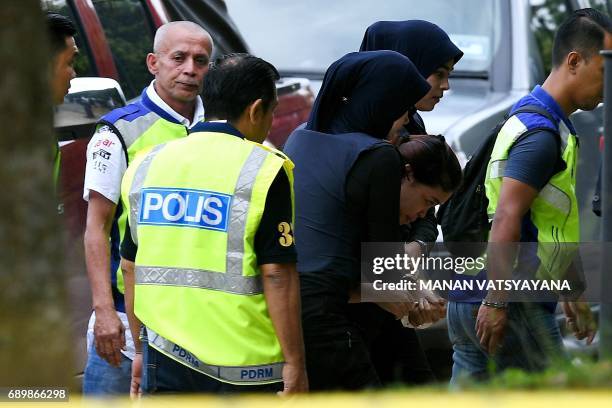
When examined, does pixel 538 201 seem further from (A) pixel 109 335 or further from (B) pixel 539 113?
(A) pixel 109 335

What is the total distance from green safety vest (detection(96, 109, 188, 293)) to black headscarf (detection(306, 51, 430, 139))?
2.00 feet

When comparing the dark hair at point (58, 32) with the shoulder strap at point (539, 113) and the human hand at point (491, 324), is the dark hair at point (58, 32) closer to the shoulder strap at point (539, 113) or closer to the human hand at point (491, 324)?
the shoulder strap at point (539, 113)

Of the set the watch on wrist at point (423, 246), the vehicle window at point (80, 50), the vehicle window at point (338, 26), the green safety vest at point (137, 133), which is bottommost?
the watch on wrist at point (423, 246)

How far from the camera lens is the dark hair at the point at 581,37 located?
5.47 m

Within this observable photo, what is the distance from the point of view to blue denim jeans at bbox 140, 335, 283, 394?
441cm

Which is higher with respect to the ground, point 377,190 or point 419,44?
point 419,44

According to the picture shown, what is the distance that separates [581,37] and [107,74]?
8.52ft

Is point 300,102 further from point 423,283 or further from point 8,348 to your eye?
point 8,348

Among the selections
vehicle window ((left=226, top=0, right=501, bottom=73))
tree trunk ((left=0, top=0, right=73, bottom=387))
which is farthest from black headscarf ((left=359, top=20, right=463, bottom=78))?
vehicle window ((left=226, top=0, right=501, bottom=73))

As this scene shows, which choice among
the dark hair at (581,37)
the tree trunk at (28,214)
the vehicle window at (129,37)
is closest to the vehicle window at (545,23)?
the vehicle window at (129,37)

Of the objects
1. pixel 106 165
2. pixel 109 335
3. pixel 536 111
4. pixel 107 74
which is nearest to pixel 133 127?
pixel 106 165

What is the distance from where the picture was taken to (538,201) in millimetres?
5332

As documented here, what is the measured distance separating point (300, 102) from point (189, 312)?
367 centimetres

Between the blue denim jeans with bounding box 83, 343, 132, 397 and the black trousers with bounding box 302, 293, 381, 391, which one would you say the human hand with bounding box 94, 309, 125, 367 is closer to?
the blue denim jeans with bounding box 83, 343, 132, 397
